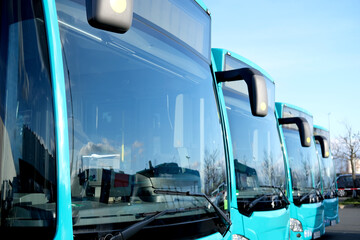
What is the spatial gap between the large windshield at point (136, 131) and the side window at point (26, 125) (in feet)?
0.46

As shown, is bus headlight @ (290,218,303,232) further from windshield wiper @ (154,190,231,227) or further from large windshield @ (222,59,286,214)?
windshield wiper @ (154,190,231,227)

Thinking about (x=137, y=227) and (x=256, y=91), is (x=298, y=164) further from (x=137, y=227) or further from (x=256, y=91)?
(x=137, y=227)

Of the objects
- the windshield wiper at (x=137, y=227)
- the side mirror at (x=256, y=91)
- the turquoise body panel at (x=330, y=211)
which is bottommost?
the turquoise body panel at (x=330, y=211)

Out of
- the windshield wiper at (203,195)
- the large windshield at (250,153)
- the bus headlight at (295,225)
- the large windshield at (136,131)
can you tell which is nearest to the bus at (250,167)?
the large windshield at (250,153)

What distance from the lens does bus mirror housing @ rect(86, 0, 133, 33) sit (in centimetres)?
233

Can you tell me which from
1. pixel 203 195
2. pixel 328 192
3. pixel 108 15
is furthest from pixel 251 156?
pixel 328 192

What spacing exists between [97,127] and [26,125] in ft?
1.34

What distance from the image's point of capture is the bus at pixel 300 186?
8.40m

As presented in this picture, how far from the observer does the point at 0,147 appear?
247 cm

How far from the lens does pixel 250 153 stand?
5.77m

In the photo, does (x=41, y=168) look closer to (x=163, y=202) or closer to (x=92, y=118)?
(x=92, y=118)

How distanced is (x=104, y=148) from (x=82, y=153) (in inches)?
6.8

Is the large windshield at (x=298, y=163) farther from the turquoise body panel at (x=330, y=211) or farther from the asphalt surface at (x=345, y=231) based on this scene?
the asphalt surface at (x=345, y=231)

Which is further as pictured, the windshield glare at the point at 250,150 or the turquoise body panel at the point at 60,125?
the windshield glare at the point at 250,150
